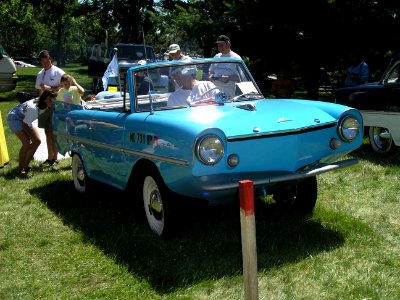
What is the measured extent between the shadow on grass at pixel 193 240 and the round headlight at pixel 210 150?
0.77m

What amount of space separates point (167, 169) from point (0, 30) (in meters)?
64.0

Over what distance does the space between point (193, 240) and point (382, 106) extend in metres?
4.49

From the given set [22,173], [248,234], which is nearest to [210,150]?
[248,234]

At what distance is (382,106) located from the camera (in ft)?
26.9

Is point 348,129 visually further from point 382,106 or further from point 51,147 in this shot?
point 51,147

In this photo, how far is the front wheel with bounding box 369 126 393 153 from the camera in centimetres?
841

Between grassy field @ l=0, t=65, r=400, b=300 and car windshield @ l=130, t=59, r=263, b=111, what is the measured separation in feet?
3.89

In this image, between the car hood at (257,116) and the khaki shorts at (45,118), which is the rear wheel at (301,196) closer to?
the car hood at (257,116)

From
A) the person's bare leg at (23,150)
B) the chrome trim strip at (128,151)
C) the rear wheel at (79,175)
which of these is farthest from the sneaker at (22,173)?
the rear wheel at (79,175)

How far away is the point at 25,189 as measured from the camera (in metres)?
7.24

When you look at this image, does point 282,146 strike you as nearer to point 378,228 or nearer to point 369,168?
point 378,228

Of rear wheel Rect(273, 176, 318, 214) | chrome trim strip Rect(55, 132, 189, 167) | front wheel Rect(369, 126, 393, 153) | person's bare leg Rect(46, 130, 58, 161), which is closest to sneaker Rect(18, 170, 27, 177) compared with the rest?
person's bare leg Rect(46, 130, 58, 161)

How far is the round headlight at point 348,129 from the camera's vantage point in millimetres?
4996

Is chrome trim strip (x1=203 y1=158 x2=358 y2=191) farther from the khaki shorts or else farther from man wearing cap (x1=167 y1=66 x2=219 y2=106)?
the khaki shorts
